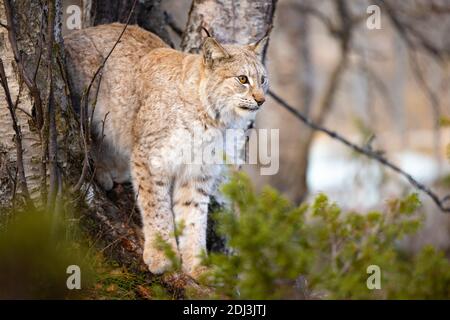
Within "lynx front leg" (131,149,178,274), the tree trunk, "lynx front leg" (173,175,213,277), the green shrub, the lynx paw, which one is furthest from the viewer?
"lynx front leg" (173,175,213,277)

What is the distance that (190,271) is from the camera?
443 cm

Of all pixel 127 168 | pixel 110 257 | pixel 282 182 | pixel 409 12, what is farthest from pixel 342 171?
pixel 110 257

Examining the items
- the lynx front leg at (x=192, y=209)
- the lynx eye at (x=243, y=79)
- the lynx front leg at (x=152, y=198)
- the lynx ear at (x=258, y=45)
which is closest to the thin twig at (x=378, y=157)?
the lynx ear at (x=258, y=45)

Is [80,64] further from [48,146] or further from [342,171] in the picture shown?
[342,171]

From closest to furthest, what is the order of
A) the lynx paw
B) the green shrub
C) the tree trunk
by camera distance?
the green shrub < the tree trunk < the lynx paw

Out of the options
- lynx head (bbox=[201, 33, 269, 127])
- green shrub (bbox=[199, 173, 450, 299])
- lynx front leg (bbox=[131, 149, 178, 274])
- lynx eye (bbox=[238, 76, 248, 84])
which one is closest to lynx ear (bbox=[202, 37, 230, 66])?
lynx head (bbox=[201, 33, 269, 127])

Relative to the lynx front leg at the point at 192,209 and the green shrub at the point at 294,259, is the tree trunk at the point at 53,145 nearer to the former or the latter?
the lynx front leg at the point at 192,209

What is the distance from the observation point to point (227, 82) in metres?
4.48

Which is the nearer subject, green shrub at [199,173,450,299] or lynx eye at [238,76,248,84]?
green shrub at [199,173,450,299]

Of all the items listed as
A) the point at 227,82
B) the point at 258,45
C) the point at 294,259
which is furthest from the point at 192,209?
the point at 294,259

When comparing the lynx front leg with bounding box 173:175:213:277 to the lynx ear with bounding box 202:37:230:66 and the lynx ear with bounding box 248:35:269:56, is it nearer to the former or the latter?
the lynx ear with bounding box 202:37:230:66

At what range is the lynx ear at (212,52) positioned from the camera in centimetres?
441

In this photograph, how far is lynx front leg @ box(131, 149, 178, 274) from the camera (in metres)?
4.38

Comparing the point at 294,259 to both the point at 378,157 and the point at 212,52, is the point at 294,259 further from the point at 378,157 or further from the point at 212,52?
the point at 378,157
